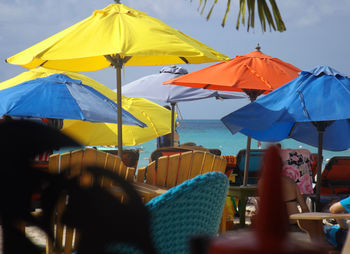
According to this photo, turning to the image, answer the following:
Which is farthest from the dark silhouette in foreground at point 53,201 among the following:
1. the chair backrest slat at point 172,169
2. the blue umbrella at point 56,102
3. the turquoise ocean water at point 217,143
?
the turquoise ocean water at point 217,143

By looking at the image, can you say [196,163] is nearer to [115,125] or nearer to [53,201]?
[115,125]

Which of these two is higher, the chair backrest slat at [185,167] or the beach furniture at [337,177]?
the chair backrest slat at [185,167]

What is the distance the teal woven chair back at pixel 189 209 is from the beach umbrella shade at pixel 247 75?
15.5 ft

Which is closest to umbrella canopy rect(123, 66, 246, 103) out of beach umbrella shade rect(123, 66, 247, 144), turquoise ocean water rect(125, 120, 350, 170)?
beach umbrella shade rect(123, 66, 247, 144)

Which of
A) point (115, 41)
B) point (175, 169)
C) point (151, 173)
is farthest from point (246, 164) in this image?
point (115, 41)

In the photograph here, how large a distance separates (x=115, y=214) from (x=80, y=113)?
5.45 metres

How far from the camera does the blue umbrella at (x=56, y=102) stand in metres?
5.57

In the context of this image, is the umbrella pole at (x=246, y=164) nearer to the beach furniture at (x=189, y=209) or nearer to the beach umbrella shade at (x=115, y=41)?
the beach umbrella shade at (x=115, y=41)

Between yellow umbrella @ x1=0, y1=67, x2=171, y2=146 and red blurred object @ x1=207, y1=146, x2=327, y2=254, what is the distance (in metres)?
6.33

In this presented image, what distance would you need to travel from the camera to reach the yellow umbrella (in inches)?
292

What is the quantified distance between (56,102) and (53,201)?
5.62m

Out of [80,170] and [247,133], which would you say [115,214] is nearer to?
[80,170]

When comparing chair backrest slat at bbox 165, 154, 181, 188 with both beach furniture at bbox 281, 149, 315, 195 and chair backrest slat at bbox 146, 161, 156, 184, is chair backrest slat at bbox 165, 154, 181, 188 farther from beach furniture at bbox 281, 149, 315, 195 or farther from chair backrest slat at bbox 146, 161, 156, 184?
beach furniture at bbox 281, 149, 315, 195

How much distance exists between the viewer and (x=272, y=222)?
0.23 metres
